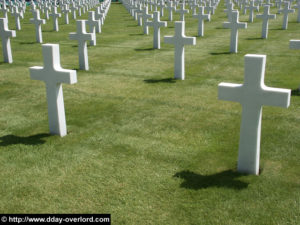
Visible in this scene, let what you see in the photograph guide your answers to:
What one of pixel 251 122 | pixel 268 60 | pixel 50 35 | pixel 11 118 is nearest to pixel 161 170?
pixel 251 122

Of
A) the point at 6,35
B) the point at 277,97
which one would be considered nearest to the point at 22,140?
the point at 277,97

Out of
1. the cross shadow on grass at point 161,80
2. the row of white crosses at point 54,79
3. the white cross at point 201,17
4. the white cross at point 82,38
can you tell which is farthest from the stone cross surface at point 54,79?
the white cross at point 201,17

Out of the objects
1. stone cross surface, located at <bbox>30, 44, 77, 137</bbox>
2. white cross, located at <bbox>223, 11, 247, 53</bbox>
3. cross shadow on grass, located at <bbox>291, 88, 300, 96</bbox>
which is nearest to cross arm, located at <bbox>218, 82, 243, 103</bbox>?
stone cross surface, located at <bbox>30, 44, 77, 137</bbox>

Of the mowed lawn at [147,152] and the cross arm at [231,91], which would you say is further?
the cross arm at [231,91]

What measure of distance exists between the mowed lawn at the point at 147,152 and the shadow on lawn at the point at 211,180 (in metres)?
0.01

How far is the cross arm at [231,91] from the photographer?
3.68 m

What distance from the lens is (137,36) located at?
51.7ft

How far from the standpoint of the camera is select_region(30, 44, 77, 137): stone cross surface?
4652 mm

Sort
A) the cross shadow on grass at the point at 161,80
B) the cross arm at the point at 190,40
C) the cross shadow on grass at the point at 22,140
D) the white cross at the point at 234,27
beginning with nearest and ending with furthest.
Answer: the cross shadow on grass at the point at 22,140
the cross arm at the point at 190,40
the cross shadow on grass at the point at 161,80
the white cross at the point at 234,27

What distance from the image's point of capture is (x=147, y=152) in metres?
4.52

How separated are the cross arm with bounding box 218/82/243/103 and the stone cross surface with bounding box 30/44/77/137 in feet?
6.59

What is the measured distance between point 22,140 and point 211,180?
2800 mm

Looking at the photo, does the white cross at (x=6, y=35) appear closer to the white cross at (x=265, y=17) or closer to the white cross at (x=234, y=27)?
the white cross at (x=234, y=27)

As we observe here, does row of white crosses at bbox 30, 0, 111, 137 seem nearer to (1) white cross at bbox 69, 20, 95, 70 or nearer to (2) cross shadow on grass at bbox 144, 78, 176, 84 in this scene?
(2) cross shadow on grass at bbox 144, 78, 176, 84
